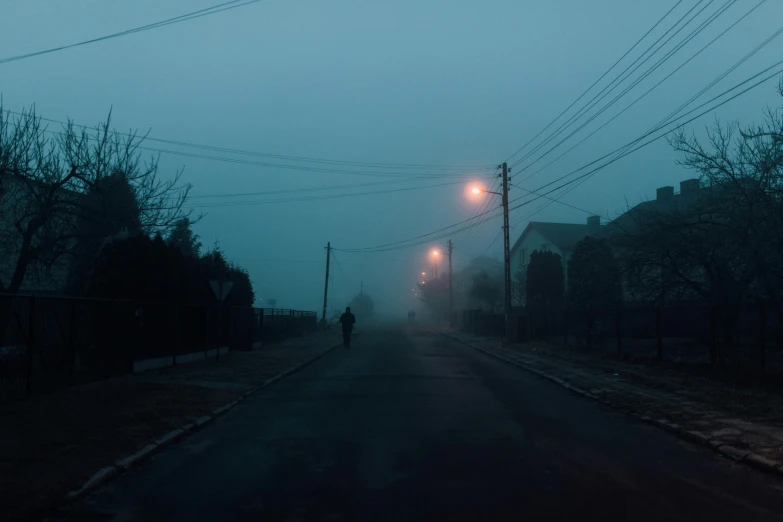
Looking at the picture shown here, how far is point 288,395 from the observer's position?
52.5ft

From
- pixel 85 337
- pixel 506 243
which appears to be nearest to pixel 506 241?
pixel 506 243

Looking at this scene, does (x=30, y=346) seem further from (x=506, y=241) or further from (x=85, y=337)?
(x=506, y=241)

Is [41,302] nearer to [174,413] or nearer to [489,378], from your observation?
[174,413]

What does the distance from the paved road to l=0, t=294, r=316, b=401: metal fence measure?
3.56 meters

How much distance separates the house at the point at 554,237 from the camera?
190 feet

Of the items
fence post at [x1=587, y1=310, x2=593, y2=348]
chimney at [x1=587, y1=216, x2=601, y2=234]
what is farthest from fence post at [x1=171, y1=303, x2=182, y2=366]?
chimney at [x1=587, y1=216, x2=601, y2=234]

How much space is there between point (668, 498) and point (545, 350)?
74.8ft

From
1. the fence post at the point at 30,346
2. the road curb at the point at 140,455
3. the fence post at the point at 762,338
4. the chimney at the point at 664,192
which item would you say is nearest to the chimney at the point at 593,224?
the chimney at the point at 664,192

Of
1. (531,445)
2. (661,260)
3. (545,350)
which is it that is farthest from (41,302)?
(545,350)

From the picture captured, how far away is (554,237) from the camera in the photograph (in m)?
59.7

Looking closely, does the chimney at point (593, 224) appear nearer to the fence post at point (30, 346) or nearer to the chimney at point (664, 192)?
the chimney at point (664, 192)

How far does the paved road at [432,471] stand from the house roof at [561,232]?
148 feet

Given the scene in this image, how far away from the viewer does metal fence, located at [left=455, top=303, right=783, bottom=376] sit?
51.9 ft

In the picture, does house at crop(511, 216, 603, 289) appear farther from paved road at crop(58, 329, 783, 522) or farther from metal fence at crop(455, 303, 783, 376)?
paved road at crop(58, 329, 783, 522)
